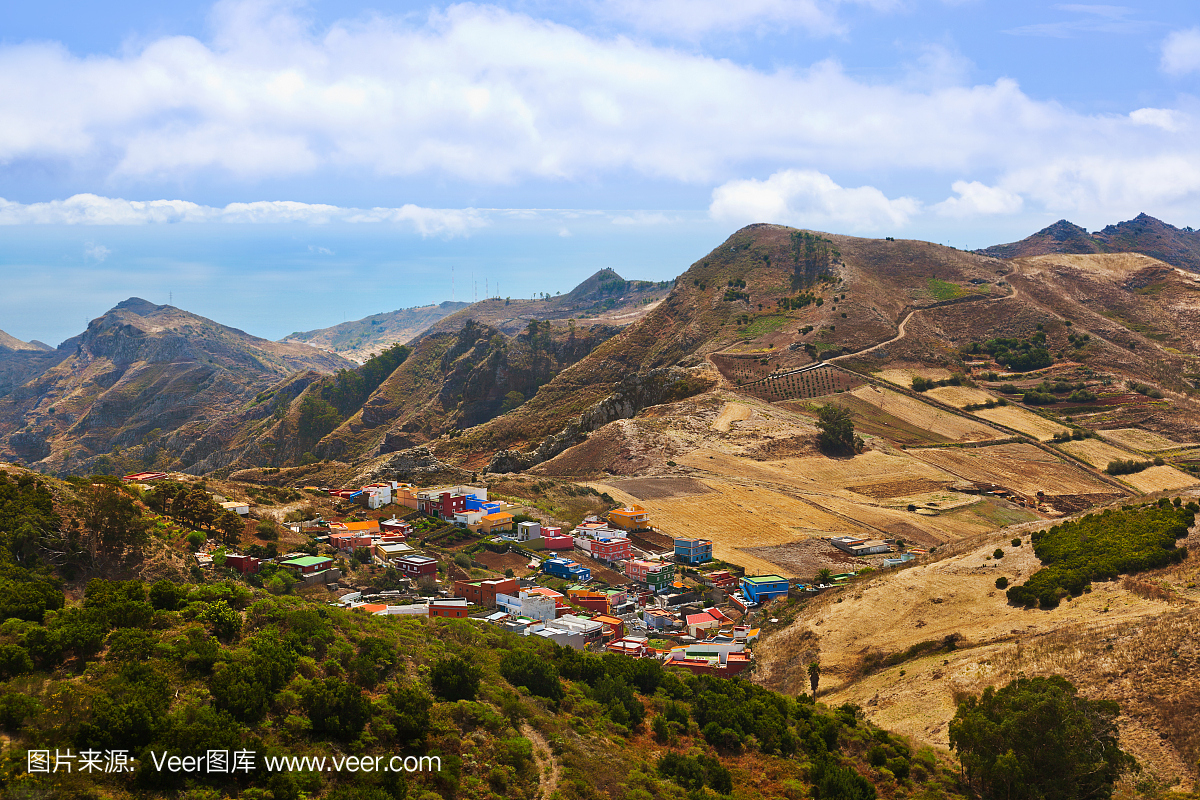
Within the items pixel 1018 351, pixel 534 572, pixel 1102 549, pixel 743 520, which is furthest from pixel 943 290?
A: pixel 534 572

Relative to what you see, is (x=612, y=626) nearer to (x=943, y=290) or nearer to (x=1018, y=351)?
(x=1018, y=351)

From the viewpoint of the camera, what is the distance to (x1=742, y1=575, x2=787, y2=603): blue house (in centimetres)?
5938

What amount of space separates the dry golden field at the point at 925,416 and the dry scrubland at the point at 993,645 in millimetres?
56018

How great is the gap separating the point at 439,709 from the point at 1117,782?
23533 mm

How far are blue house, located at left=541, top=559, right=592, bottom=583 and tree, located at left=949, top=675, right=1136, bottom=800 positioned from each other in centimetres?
3899

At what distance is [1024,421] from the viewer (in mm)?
106875

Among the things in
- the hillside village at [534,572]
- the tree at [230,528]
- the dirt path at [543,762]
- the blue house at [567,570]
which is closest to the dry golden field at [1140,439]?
the hillside village at [534,572]

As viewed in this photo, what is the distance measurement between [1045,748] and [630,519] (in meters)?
52.8

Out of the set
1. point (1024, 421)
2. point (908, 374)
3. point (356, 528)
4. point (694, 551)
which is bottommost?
point (694, 551)

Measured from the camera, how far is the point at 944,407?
11212 cm

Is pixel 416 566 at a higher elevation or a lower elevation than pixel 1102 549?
lower

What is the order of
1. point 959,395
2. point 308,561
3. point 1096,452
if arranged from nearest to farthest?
point 308,561, point 1096,452, point 959,395

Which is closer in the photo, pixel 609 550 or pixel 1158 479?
pixel 609 550

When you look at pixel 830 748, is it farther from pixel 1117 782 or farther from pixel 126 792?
pixel 126 792
